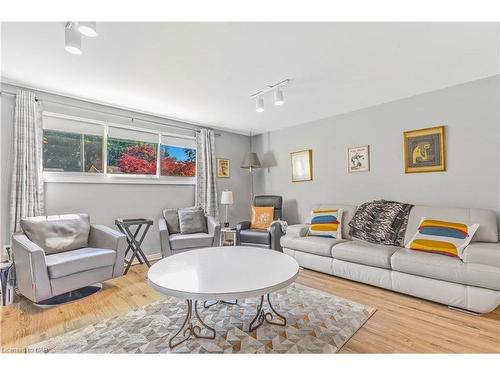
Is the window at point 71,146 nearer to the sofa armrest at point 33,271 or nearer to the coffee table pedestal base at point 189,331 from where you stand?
the sofa armrest at point 33,271

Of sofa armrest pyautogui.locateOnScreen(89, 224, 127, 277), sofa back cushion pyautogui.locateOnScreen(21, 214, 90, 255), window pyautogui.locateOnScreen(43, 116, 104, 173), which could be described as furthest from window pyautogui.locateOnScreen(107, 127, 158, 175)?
sofa armrest pyautogui.locateOnScreen(89, 224, 127, 277)

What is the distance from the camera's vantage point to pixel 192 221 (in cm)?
373

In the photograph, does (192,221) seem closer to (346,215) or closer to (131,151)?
(131,151)

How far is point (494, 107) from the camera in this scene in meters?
2.60

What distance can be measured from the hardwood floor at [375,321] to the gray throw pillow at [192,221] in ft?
3.55

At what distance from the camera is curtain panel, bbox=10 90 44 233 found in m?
2.63

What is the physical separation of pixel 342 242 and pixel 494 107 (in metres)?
2.16

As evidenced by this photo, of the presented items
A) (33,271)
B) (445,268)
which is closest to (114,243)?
(33,271)

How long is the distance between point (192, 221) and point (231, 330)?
2.08 meters

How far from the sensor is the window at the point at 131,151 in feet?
11.5

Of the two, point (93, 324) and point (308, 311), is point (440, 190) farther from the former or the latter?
point (93, 324)

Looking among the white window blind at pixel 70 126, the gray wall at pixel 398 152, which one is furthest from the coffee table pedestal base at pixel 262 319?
the white window blind at pixel 70 126

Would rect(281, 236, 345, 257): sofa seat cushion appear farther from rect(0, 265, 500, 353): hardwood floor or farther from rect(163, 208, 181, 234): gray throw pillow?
rect(163, 208, 181, 234): gray throw pillow
